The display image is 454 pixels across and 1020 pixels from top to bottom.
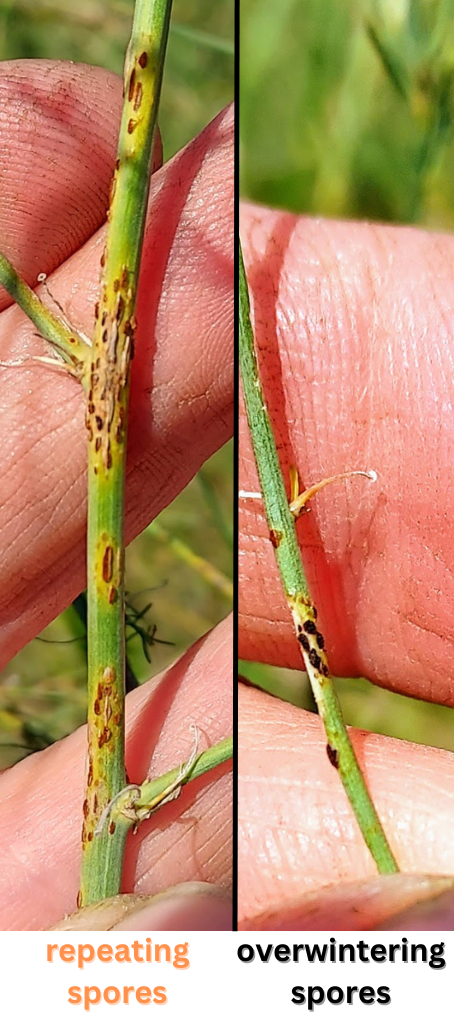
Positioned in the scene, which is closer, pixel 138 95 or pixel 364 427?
pixel 138 95

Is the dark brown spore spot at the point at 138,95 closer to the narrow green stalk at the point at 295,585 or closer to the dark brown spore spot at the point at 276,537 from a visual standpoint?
the narrow green stalk at the point at 295,585

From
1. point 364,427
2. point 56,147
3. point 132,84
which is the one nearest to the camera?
point 132,84

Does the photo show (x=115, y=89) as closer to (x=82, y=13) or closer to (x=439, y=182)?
(x=82, y=13)

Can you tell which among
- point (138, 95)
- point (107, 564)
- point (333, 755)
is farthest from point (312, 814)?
point (138, 95)

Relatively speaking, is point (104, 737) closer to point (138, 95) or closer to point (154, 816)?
point (154, 816)

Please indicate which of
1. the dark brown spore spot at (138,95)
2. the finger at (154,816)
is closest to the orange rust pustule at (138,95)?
the dark brown spore spot at (138,95)

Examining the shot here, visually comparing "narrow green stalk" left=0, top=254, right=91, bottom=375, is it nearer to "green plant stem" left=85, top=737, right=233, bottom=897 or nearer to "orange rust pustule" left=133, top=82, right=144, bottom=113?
"orange rust pustule" left=133, top=82, right=144, bottom=113

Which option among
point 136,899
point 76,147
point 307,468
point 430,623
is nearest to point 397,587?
point 430,623
